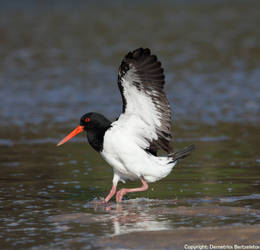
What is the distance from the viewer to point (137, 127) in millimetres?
8352

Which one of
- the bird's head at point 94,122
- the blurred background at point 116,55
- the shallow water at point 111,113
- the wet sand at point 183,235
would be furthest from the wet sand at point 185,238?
the blurred background at point 116,55

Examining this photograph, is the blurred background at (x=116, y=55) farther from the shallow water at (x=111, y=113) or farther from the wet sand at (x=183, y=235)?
the wet sand at (x=183, y=235)

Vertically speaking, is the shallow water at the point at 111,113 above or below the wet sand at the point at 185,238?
above

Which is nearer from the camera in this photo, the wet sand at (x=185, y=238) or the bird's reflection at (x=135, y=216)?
the wet sand at (x=185, y=238)

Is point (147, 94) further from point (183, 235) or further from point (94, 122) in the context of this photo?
point (183, 235)

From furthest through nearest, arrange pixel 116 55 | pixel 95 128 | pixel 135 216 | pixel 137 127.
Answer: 1. pixel 116 55
2. pixel 95 128
3. pixel 137 127
4. pixel 135 216

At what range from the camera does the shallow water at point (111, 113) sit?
7.11 metres

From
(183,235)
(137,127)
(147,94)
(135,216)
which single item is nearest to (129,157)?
(137,127)

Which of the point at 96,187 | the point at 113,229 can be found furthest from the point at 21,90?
the point at 113,229

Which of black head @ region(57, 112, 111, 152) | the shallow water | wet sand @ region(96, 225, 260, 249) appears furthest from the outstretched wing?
wet sand @ region(96, 225, 260, 249)

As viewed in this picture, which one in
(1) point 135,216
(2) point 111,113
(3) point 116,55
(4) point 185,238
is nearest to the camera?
(4) point 185,238

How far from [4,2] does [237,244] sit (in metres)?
31.7

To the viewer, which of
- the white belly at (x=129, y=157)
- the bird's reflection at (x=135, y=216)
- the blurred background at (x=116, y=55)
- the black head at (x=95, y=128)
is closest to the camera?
the bird's reflection at (x=135, y=216)

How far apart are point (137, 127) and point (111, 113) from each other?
713cm
